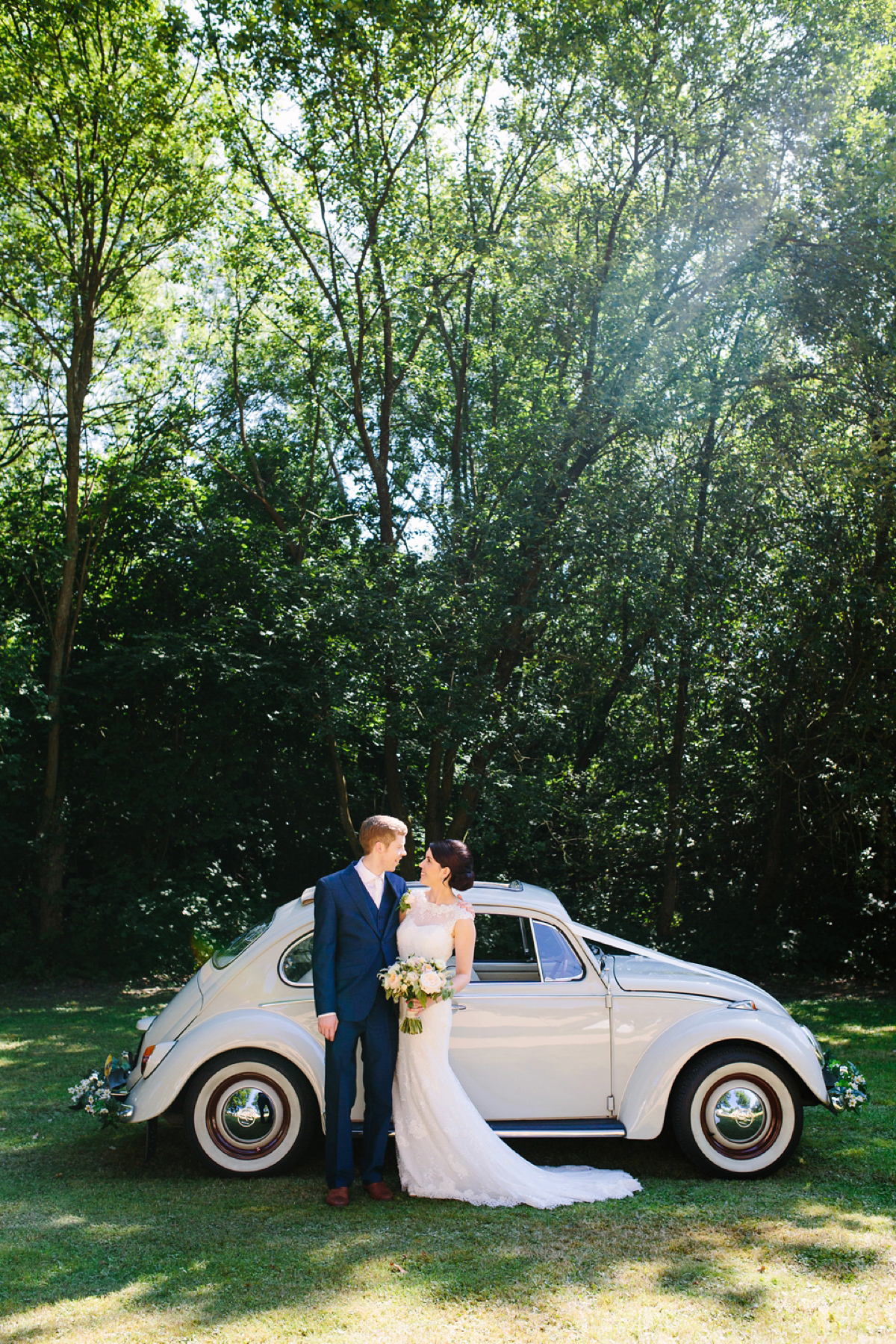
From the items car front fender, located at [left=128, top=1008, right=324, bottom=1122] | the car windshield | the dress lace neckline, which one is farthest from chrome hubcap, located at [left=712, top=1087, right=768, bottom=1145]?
the car windshield

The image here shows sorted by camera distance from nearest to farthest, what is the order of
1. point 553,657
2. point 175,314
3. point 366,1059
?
point 366,1059, point 553,657, point 175,314

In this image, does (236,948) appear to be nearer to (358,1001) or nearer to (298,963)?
(298,963)

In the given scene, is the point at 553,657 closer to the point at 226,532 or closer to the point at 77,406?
the point at 226,532

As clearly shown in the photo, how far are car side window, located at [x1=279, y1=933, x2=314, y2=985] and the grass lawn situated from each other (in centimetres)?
99

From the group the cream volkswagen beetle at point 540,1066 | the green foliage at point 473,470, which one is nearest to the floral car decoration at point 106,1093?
the cream volkswagen beetle at point 540,1066

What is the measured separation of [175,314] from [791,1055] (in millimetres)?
13515

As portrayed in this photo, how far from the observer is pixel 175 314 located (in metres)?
15.4

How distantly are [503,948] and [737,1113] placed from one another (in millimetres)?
1484

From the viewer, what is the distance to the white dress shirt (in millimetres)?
5398

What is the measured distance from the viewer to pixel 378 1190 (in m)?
5.13

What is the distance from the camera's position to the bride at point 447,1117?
200 inches

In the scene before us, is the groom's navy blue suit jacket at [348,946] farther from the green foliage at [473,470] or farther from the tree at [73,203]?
the tree at [73,203]

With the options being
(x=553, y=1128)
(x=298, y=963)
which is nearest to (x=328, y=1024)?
(x=298, y=963)

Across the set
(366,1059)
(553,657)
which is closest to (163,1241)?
(366,1059)
